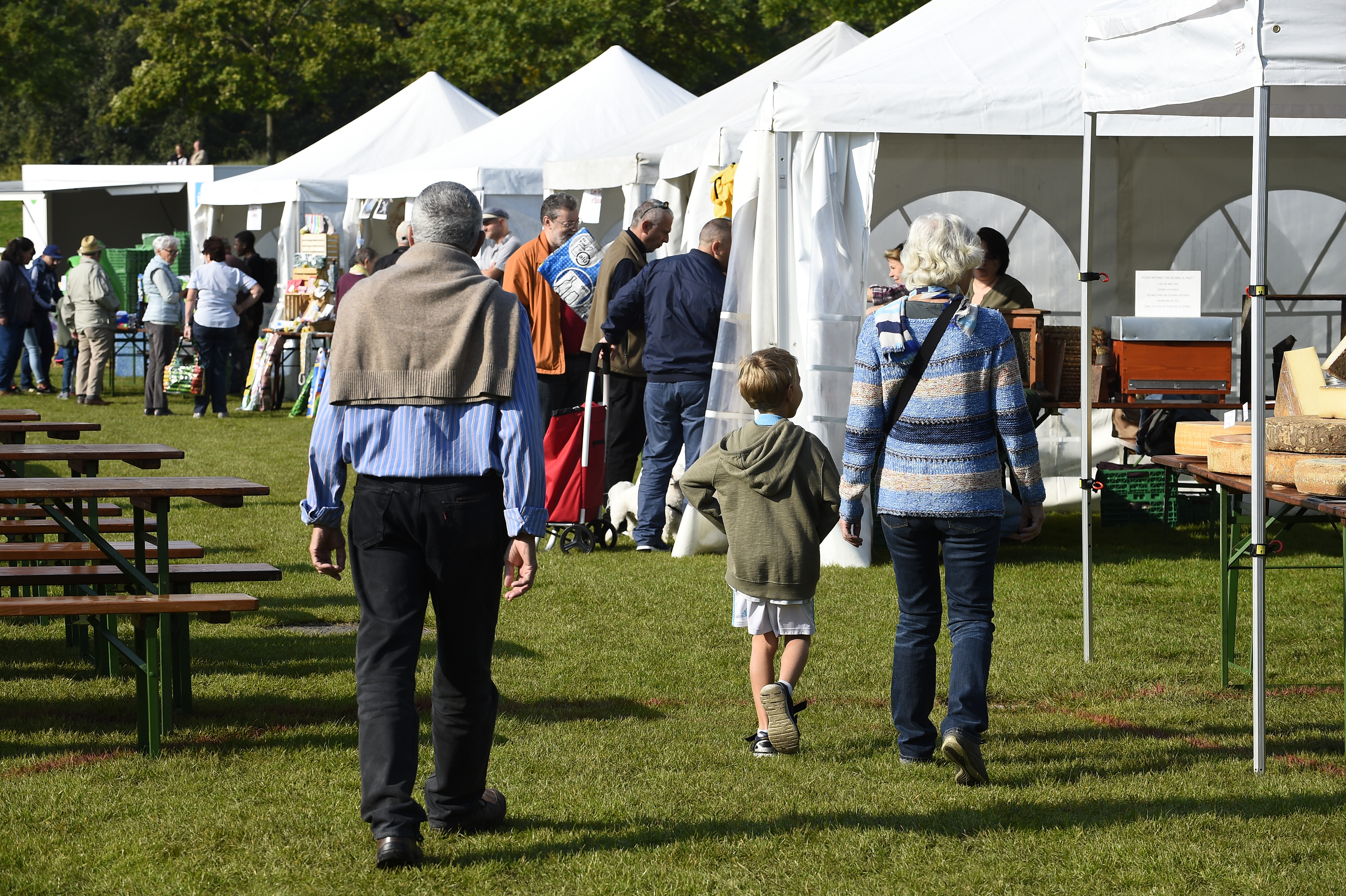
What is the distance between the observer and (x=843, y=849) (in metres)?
4.36

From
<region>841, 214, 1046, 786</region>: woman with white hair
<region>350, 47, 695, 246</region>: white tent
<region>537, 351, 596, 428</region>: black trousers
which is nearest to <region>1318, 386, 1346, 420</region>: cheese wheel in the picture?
A: <region>841, 214, 1046, 786</region>: woman with white hair

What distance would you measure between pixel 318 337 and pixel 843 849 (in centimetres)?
1562

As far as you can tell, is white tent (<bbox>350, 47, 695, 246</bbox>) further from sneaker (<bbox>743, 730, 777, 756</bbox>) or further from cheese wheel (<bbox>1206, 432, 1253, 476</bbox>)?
sneaker (<bbox>743, 730, 777, 756</bbox>)

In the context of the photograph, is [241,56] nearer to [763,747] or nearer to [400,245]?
[400,245]

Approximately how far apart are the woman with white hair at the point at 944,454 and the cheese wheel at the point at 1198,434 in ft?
4.76

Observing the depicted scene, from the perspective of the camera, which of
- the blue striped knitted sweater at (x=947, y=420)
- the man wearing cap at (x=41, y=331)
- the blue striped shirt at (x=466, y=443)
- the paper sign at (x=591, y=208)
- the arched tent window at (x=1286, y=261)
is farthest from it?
the man wearing cap at (x=41, y=331)

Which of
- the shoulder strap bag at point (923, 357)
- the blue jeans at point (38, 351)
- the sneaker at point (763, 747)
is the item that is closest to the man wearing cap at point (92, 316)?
the blue jeans at point (38, 351)

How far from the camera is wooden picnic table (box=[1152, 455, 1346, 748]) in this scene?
529 cm

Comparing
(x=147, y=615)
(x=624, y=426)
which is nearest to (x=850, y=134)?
(x=624, y=426)

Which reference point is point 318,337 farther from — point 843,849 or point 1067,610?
point 843,849

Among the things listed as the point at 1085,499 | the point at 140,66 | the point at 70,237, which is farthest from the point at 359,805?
the point at 140,66

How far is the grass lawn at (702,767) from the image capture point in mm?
4188

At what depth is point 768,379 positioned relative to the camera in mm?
5297

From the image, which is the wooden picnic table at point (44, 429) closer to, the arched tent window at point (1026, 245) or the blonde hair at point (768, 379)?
the blonde hair at point (768, 379)
